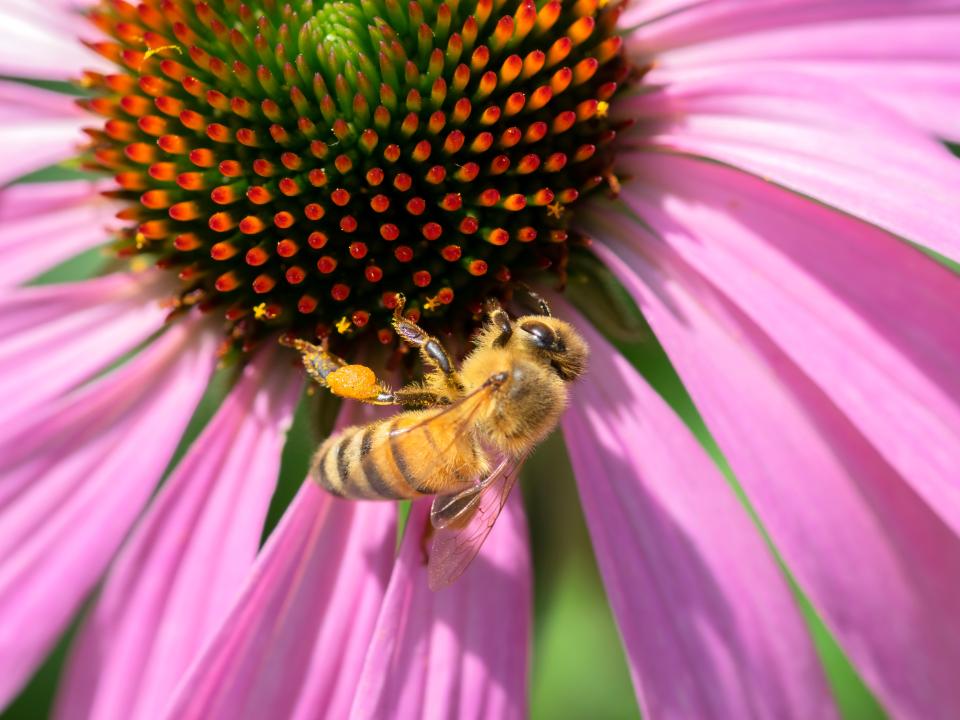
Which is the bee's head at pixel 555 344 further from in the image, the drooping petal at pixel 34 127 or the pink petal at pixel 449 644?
the drooping petal at pixel 34 127

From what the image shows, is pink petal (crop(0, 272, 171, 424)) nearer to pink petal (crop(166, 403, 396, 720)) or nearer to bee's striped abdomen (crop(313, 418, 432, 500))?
pink petal (crop(166, 403, 396, 720))

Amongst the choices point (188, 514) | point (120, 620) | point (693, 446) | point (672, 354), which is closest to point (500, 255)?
point (672, 354)

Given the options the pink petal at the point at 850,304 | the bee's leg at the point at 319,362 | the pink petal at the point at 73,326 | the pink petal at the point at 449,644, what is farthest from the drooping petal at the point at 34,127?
the pink petal at the point at 850,304

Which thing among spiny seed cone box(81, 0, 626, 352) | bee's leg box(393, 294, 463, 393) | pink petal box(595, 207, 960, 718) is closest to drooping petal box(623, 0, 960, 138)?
spiny seed cone box(81, 0, 626, 352)

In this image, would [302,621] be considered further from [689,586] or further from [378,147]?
[378,147]

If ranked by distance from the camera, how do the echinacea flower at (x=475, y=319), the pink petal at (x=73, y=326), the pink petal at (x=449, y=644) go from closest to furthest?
the echinacea flower at (x=475, y=319) < the pink petal at (x=449, y=644) < the pink petal at (x=73, y=326)

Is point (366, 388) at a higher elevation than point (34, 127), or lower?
lower

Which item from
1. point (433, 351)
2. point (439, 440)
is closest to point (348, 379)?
point (433, 351)
